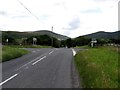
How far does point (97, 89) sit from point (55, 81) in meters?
3.90

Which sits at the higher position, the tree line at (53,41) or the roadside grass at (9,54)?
the tree line at (53,41)

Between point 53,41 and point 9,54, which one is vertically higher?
point 53,41

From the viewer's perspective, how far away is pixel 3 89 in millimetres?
12367

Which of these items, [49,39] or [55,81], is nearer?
[55,81]

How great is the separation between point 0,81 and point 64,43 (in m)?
127

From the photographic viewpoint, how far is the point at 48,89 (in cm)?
1231

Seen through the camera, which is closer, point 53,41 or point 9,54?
point 9,54

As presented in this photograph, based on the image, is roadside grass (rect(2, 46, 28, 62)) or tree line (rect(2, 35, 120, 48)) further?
tree line (rect(2, 35, 120, 48))

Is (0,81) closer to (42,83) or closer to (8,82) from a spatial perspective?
(8,82)

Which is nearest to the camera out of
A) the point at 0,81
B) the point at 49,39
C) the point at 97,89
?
the point at 97,89

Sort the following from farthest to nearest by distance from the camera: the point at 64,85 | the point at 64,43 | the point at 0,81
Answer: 1. the point at 64,43
2. the point at 0,81
3. the point at 64,85

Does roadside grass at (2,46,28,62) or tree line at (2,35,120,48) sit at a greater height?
tree line at (2,35,120,48)

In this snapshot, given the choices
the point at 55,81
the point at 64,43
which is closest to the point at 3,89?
the point at 55,81

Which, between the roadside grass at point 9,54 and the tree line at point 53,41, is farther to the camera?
the tree line at point 53,41
